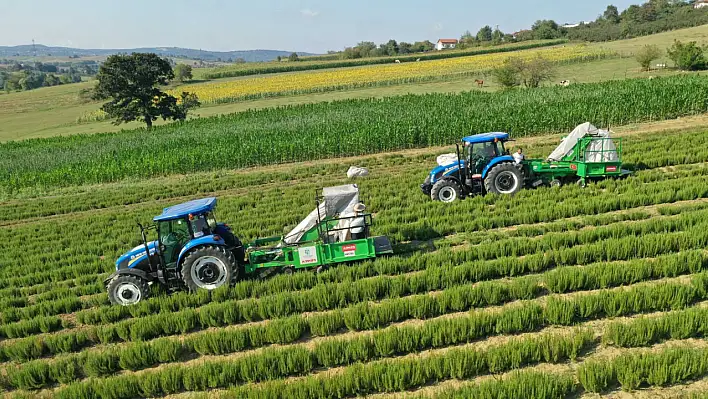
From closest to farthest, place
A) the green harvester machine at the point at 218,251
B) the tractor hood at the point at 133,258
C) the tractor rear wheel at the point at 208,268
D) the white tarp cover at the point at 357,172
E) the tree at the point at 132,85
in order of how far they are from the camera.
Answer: the tractor rear wheel at the point at 208,268 < the green harvester machine at the point at 218,251 < the tractor hood at the point at 133,258 < the white tarp cover at the point at 357,172 < the tree at the point at 132,85

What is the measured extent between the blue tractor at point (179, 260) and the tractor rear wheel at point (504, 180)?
7608mm

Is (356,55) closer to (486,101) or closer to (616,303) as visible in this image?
(486,101)

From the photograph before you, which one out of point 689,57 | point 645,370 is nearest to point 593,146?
point 645,370

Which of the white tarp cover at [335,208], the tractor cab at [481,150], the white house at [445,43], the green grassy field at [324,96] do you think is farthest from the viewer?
the white house at [445,43]

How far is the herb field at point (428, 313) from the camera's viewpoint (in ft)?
22.0

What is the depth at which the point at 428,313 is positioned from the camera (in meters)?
8.38

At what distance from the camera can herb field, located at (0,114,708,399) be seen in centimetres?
669

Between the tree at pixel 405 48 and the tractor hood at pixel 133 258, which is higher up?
the tree at pixel 405 48

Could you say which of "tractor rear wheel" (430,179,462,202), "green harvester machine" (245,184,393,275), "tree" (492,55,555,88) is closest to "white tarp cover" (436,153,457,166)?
"tractor rear wheel" (430,179,462,202)

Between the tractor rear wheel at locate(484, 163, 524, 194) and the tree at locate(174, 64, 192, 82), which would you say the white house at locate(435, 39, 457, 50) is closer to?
the tree at locate(174, 64, 192, 82)

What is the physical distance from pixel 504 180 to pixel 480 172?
69cm

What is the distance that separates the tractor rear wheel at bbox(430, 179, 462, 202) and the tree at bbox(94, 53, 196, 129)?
110 feet

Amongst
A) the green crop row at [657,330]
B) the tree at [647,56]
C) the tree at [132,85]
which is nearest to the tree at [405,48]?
the tree at [647,56]

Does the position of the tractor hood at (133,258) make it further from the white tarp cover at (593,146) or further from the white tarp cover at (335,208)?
the white tarp cover at (593,146)
